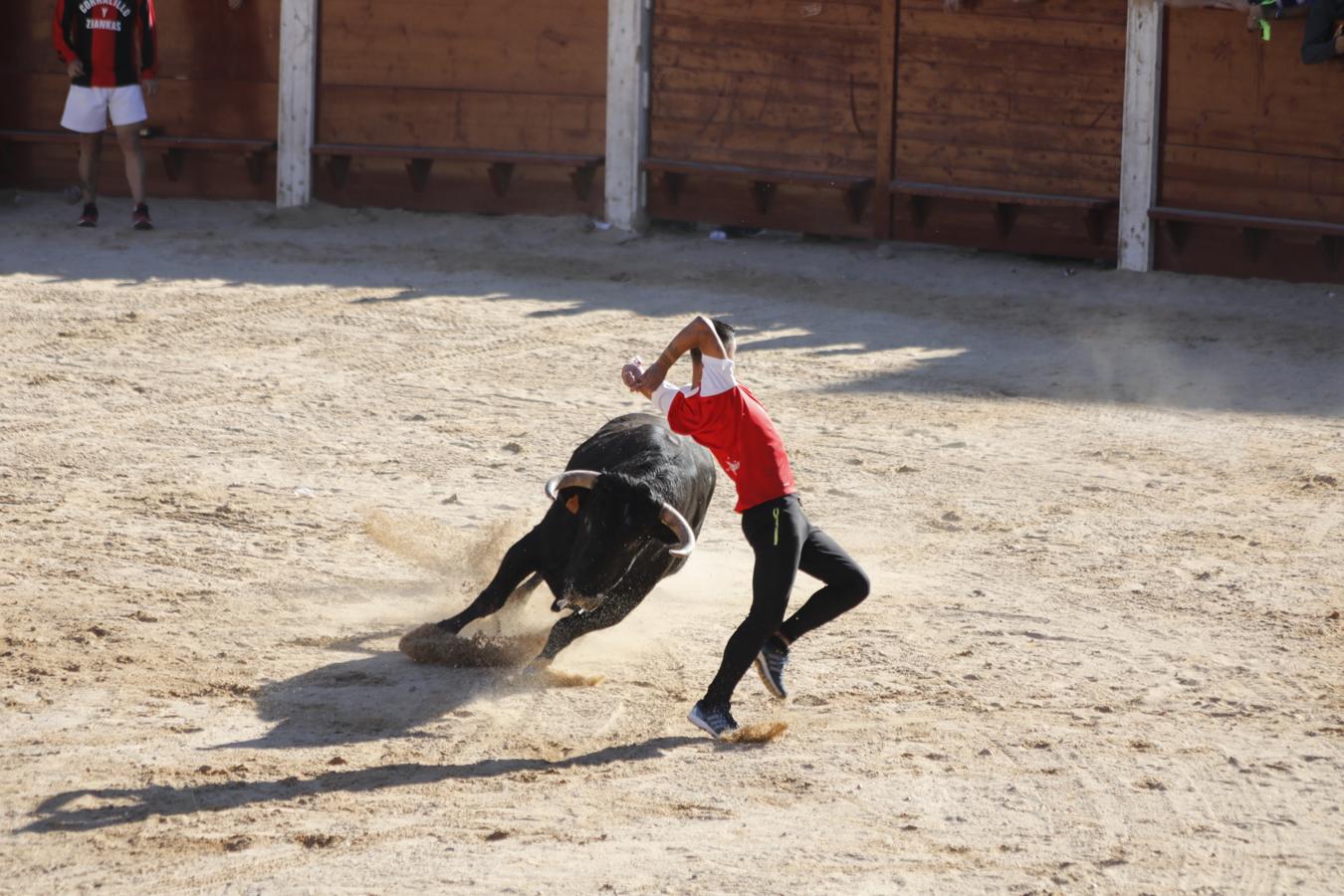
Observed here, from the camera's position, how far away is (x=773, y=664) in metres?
5.38

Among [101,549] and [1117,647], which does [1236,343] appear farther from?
[101,549]

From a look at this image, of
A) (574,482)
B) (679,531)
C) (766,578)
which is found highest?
(574,482)

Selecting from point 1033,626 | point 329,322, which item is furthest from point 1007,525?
point 329,322

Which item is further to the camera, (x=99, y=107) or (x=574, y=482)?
(x=99, y=107)

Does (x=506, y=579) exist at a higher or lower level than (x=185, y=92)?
lower

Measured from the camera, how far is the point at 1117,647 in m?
5.93

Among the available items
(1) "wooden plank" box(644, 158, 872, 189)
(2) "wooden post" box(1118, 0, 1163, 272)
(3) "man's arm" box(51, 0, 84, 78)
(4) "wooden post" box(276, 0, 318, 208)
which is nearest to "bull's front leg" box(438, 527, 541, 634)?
Result: (2) "wooden post" box(1118, 0, 1163, 272)

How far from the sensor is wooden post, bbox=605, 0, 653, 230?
42.8ft

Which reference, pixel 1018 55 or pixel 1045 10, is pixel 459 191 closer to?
pixel 1018 55

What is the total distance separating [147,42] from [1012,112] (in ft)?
19.8

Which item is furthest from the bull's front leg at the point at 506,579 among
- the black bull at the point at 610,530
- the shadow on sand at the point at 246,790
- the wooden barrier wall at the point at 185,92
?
the wooden barrier wall at the point at 185,92

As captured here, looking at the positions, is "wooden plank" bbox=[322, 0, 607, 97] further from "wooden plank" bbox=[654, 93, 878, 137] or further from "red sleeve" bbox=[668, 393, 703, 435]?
"red sleeve" bbox=[668, 393, 703, 435]

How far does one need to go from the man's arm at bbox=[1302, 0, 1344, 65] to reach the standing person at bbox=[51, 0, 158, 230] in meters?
7.60

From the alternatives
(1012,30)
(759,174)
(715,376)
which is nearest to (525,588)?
(715,376)
